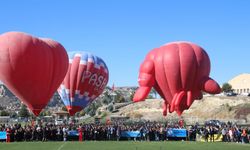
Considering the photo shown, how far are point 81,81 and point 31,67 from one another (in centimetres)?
1150

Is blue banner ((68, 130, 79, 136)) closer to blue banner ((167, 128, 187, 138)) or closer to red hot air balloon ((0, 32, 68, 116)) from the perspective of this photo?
red hot air balloon ((0, 32, 68, 116))

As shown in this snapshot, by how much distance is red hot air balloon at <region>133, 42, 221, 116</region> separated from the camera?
38000mm

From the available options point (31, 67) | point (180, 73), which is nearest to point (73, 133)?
point (31, 67)

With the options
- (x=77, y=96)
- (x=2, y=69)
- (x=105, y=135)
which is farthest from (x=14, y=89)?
(x=77, y=96)

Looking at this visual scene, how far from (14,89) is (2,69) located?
1.97 meters

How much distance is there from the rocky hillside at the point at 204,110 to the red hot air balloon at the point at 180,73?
2464 inches

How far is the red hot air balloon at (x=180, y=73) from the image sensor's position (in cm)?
3800

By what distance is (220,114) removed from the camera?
362 feet

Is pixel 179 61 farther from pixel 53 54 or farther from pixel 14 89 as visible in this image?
pixel 14 89

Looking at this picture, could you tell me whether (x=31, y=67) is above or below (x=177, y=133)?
above

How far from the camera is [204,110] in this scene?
117250mm

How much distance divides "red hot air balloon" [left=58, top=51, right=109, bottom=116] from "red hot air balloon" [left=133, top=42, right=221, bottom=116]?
10999 millimetres

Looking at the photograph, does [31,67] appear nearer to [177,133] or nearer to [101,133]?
[101,133]

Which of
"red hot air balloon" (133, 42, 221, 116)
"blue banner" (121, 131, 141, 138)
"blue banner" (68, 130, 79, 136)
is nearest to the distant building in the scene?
"red hot air balloon" (133, 42, 221, 116)
